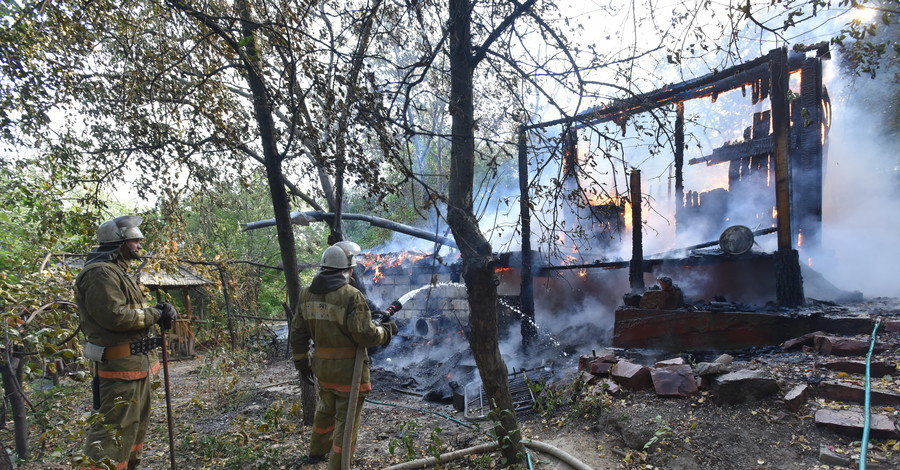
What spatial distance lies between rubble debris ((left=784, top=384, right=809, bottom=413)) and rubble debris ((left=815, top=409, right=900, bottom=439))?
0.61 ft

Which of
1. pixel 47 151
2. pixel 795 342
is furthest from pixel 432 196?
pixel 47 151

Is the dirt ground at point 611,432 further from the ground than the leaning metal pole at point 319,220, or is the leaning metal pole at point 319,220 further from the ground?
the leaning metal pole at point 319,220

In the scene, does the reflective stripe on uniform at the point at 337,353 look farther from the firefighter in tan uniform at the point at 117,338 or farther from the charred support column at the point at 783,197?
the charred support column at the point at 783,197

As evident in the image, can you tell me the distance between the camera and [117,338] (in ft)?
12.4

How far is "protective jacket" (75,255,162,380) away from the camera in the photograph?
3648 millimetres

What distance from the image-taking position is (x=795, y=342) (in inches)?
218

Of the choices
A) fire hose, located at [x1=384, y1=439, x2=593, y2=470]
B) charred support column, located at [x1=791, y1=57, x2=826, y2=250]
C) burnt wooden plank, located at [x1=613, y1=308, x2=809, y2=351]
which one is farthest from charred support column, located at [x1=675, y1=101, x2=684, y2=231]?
fire hose, located at [x1=384, y1=439, x2=593, y2=470]

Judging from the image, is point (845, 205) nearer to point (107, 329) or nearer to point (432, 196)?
point (432, 196)

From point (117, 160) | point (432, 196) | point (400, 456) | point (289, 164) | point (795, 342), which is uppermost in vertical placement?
point (289, 164)

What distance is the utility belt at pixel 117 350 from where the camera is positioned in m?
3.72

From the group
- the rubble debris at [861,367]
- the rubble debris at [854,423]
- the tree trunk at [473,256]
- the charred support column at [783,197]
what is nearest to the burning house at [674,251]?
the charred support column at [783,197]

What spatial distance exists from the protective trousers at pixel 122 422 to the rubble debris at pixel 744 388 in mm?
5497

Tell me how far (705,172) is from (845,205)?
594 cm

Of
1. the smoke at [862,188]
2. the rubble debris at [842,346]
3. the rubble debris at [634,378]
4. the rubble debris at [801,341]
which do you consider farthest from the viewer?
the smoke at [862,188]
